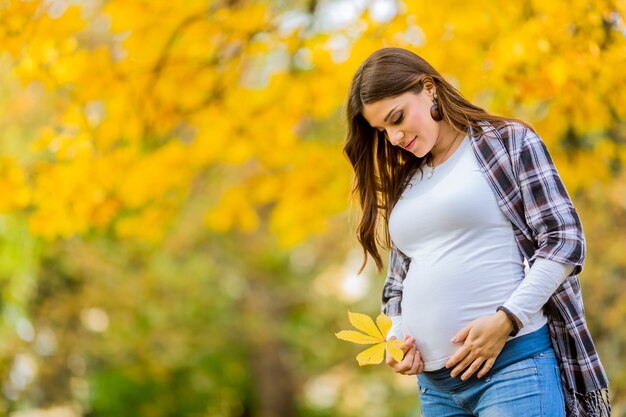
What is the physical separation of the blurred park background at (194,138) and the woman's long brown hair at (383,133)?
8.4 inches

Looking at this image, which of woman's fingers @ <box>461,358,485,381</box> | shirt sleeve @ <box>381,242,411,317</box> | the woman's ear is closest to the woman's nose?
the woman's ear

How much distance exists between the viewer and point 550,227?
2.03 m

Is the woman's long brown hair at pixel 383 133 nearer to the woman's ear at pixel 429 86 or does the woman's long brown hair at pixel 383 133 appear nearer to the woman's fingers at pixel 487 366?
the woman's ear at pixel 429 86

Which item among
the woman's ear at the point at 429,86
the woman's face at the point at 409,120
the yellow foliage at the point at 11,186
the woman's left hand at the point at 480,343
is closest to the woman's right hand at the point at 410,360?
the woman's left hand at the point at 480,343

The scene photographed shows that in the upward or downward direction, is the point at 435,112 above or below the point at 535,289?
above

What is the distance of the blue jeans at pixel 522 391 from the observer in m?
2.02

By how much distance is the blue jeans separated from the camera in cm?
202

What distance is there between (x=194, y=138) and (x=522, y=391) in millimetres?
4358

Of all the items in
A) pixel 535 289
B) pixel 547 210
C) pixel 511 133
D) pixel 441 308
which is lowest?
pixel 441 308

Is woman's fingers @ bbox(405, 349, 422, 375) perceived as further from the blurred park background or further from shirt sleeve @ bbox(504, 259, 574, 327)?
the blurred park background

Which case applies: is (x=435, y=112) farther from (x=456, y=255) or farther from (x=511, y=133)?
(x=456, y=255)

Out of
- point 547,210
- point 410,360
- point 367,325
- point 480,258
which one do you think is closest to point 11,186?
point 367,325

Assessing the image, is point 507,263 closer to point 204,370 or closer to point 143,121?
point 143,121

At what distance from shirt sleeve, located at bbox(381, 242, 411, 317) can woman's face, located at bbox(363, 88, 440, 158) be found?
0.99 feet
